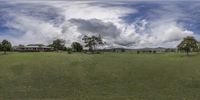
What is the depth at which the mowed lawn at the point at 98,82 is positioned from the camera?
39531mm

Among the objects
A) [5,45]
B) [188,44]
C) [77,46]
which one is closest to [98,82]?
[188,44]

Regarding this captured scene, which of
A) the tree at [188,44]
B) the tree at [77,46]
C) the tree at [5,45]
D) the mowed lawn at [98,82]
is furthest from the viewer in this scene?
the tree at [77,46]

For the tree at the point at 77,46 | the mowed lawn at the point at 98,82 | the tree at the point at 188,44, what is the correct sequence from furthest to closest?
the tree at the point at 77,46 < the tree at the point at 188,44 < the mowed lawn at the point at 98,82

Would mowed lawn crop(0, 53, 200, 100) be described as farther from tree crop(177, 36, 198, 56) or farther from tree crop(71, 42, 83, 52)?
tree crop(71, 42, 83, 52)

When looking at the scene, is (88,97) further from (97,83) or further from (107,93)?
(97,83)

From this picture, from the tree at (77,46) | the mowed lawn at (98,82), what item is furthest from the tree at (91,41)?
the mowed lawn at (98,82)

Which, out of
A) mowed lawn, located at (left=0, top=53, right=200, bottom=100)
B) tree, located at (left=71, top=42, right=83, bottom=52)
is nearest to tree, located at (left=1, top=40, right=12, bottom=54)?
tree, located at (left=71, top=42, right=83, bottom=52)

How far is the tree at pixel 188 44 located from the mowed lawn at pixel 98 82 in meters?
35.4

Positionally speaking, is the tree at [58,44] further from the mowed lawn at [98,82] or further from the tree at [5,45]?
the mowed lawn at [98,82]

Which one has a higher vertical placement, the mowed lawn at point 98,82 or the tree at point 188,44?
the tree at point 188,44

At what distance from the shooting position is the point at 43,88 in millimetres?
45469

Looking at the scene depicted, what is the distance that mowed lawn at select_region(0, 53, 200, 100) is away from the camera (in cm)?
3953

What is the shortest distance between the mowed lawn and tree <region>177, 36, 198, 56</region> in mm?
35354

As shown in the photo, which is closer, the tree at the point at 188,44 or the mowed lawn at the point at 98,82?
the mowed lawn at the point at 98,82
